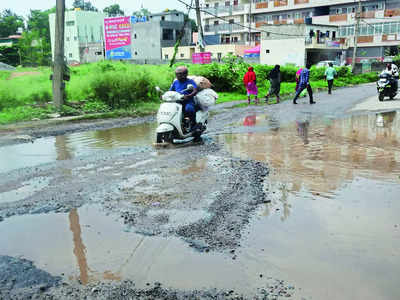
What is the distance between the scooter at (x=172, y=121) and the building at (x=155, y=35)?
46879 millimetres

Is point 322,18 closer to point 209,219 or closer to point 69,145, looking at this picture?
point 69,145

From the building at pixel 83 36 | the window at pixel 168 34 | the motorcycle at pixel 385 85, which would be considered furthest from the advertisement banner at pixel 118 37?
the motorcycle at pixel 385 85

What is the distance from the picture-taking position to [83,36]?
66.8 meters

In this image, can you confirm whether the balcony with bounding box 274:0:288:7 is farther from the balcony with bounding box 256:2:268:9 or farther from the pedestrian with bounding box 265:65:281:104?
the pedestrian with bounding box 265:65:281:104

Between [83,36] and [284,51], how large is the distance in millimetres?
37336

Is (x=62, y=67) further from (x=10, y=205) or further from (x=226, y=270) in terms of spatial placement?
(x=226, y=270)

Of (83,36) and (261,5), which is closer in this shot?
(261,5)

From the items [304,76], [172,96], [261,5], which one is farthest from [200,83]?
[261,5]

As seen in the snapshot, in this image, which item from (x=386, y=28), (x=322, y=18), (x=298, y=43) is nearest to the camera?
(x=298, y=43)

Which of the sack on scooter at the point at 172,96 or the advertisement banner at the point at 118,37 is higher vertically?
the advertisement banner at the point at 118,37

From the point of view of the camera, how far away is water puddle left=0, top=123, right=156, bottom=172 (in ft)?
25.3

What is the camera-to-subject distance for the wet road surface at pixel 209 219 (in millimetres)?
3381

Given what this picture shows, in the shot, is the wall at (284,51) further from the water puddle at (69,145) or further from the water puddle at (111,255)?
the water puddle at (111,255)

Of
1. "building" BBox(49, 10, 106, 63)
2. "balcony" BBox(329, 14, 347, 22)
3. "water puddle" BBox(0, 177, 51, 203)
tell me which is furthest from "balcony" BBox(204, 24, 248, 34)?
"water puddle" BBox(0, 177, 51, 203)
